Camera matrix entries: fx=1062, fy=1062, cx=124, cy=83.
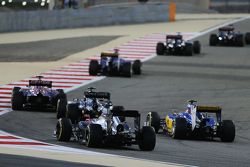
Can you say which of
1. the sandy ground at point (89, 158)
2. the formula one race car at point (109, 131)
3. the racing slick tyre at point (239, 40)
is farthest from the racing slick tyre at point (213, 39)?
the sandy ground at point (89, 158)

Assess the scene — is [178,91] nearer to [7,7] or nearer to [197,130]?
[197,130]

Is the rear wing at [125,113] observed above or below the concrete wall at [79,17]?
below

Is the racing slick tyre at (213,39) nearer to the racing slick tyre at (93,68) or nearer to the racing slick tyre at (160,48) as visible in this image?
the racing slick tyre at (160,48)

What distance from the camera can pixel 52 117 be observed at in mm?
32438

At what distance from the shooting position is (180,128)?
2792 cm

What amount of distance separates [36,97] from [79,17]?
3426cm

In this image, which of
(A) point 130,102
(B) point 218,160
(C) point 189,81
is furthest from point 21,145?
(C) point 189,81

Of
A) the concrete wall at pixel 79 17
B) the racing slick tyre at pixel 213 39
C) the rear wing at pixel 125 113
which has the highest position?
the concrete wall at pixel 79 17

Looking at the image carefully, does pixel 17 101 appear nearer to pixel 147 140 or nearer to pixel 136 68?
pixel 147 140

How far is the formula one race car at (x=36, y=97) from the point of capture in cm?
3353

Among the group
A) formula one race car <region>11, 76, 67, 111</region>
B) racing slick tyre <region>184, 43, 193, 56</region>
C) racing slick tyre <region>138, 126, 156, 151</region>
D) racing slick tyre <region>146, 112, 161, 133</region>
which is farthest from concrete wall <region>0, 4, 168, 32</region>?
racing slick tyre <region>138, 126, 156, 151</region>

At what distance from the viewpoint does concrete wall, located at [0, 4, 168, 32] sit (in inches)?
2489

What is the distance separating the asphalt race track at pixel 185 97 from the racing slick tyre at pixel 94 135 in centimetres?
24

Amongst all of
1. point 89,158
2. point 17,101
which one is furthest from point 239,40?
point 89,158
